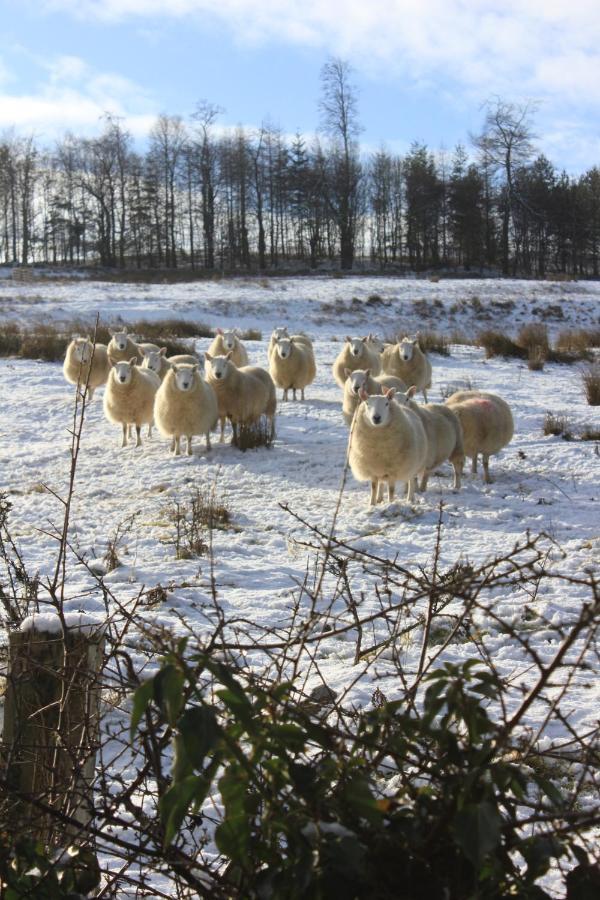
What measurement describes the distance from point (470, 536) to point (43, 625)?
5.43 meters

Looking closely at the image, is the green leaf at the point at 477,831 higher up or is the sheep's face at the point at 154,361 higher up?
the sheep's face at the point at 154,361

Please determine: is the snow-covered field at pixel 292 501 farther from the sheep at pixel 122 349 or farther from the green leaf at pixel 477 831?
the sheep at pixel 122 349

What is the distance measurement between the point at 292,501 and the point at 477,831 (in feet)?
25.1

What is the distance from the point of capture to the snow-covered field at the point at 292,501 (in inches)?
211

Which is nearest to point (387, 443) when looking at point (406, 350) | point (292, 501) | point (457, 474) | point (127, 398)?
point (292, 501)

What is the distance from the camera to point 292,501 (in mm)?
8898

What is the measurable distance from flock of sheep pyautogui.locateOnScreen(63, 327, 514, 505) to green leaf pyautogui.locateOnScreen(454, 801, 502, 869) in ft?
21.9

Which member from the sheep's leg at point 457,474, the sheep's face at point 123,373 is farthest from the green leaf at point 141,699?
the sheep's face at point 123,373

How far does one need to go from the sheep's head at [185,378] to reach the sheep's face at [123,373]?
1.13 metres

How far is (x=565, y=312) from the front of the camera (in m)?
31.3

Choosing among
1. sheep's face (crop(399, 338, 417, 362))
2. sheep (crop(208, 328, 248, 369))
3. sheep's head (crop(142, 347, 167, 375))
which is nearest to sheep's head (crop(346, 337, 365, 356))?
sheep's face (crop(399, 338, 417, 362))

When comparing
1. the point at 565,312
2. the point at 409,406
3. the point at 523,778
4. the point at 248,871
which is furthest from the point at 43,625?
the point at 565,312

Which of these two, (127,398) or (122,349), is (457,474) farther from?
(122,349)

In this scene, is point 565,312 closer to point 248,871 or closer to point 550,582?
point 550,582
